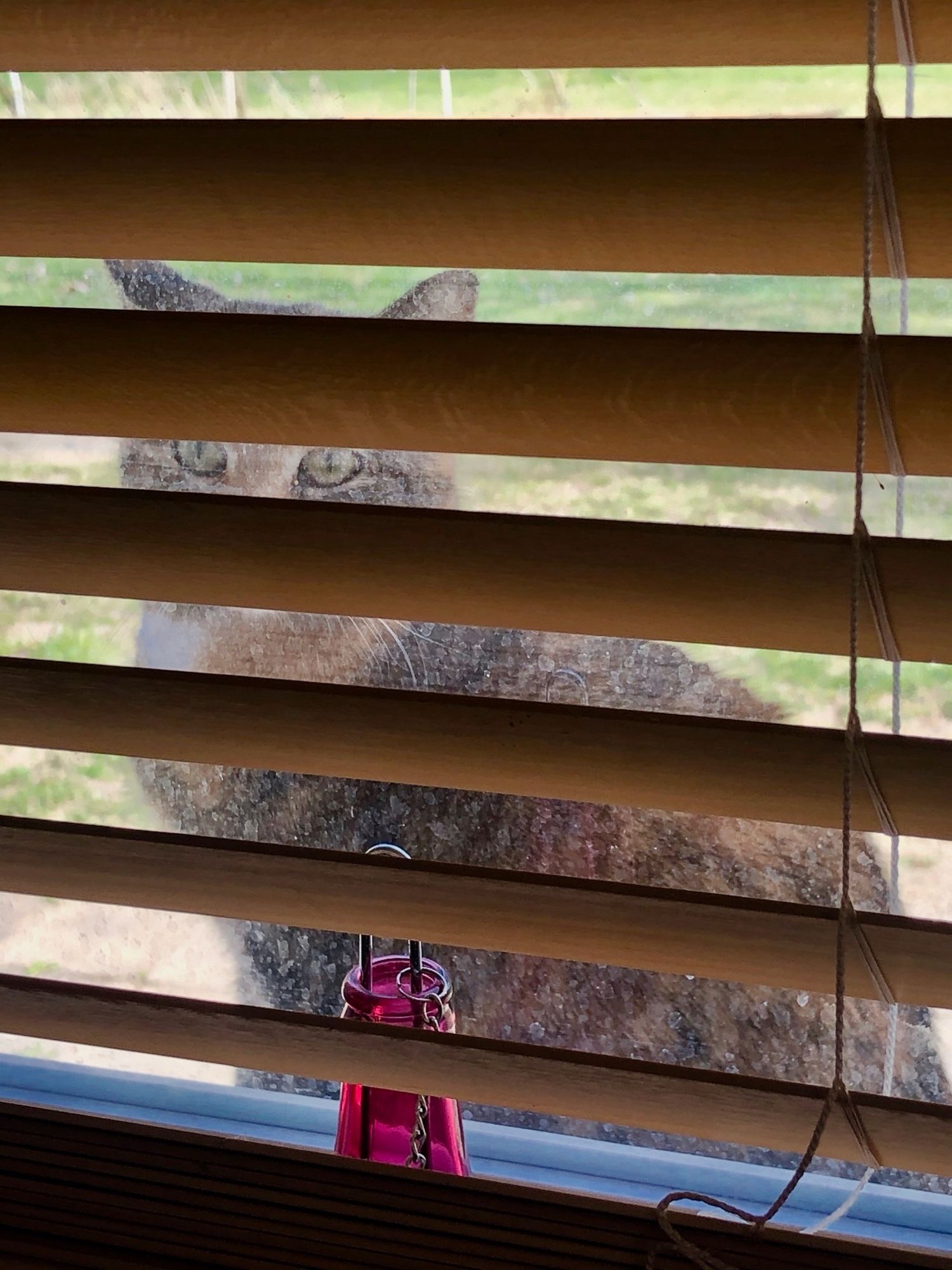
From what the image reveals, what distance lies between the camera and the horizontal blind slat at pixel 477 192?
554 mm

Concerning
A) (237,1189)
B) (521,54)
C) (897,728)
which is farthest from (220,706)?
(897,728)

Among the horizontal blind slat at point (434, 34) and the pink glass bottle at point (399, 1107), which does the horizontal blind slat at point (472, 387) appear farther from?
the pink glass bottle at point (399, 1107)

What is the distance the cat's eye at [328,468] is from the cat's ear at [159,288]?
0.47 ft

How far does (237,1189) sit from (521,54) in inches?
24.6

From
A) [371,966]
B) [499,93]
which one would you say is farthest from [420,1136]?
[499,93]

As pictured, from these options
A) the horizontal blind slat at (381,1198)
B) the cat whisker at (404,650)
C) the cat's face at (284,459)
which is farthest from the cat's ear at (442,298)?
the horizontal blind slat at (381,1198)

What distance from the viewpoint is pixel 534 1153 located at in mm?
1037

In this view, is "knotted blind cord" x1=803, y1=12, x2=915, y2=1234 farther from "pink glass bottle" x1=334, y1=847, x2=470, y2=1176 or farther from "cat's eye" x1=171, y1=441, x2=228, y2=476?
"cat's eye" x1=171, y1=441, x2=228, y2=476

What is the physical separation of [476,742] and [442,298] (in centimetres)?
44

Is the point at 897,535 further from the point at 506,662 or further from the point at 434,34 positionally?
the point at 434,34

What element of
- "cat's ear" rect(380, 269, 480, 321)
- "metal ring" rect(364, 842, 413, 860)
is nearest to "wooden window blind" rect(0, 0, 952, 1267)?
"metal ring" rect(364, 842, 413, 860)

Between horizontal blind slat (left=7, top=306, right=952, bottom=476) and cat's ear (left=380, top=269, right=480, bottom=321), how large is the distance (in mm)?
331

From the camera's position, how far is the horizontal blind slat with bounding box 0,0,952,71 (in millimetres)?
542

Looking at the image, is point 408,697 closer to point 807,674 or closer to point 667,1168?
point 807,674
